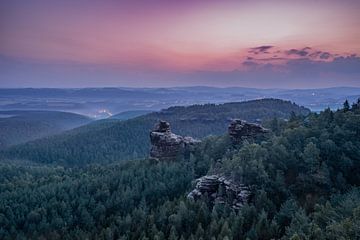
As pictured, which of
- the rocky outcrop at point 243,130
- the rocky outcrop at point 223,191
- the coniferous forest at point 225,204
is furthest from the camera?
the rocky outcrop at point 243,130

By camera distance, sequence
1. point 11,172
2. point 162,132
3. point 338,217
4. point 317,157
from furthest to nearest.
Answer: point 11,172 < point 162,132 < point 317,157 < point 338,217

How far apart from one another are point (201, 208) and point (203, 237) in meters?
9.16

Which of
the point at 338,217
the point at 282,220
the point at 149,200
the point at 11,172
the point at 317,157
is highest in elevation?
the point at 317,157

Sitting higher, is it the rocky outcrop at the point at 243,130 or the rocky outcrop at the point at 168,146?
the rocky outcrop at the point at 243,130

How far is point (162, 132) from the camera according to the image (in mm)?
123875

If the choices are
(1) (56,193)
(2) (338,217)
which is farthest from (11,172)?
(2) (338,217)

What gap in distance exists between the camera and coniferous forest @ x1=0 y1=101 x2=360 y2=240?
203 ft

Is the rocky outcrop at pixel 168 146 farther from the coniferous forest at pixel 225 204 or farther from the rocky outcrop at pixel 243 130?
the rocky outcrop at pixel 243 130

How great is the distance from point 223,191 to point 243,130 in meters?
32.8

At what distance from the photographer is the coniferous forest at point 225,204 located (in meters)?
61.8

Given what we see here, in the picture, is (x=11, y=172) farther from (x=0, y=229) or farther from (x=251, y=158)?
(x=251, y=158)

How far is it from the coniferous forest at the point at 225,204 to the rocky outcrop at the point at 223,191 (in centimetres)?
140

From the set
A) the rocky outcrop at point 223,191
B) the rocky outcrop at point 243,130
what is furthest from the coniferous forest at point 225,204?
the rocky outcrop at point 243,130

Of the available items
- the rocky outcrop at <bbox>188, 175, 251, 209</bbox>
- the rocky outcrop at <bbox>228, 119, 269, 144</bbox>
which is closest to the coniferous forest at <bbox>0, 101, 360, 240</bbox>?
the rocky outcrop at <bbox>188, 175, 251, 209</bbox>
